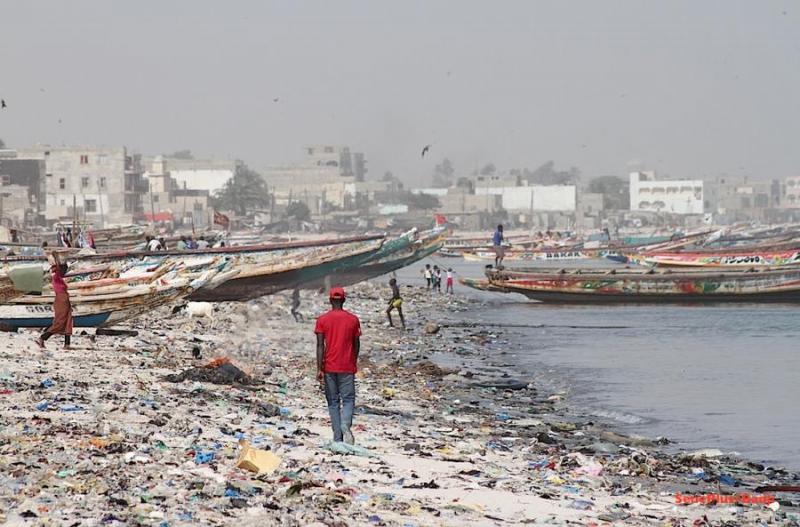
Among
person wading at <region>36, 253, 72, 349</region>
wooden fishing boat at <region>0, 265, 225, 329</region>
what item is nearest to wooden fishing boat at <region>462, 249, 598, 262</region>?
wooden fishing boat at <region>0, 265, 225, 329</region>

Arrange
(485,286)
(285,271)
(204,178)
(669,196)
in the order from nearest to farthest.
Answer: (285,271)
(485,286)
(204,178)
(669,196)

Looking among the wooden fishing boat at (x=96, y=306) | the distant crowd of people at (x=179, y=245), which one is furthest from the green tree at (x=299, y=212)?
the wooden fishing boat at (x=96, y=306)

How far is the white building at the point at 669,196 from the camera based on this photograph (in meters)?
190

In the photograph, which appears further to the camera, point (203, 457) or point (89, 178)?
point (89, 178)

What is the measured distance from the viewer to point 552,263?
82.0m

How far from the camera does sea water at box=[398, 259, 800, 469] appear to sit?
1559cm

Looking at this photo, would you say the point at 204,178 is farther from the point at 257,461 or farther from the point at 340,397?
the point at 257,461

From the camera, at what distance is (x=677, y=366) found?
23.8 meters

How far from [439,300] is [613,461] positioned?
31262 mm

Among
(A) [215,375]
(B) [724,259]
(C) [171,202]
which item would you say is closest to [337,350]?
(A) [215,375]

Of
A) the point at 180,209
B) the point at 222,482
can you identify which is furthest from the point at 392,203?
the point at 222,482

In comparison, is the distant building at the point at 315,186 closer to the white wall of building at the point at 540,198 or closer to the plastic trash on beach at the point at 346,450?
the white wall of building at the point at 540,198

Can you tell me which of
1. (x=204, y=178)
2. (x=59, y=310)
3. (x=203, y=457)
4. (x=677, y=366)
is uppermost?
(x=204, y=178)

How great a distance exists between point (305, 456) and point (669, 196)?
187464 millimetres
